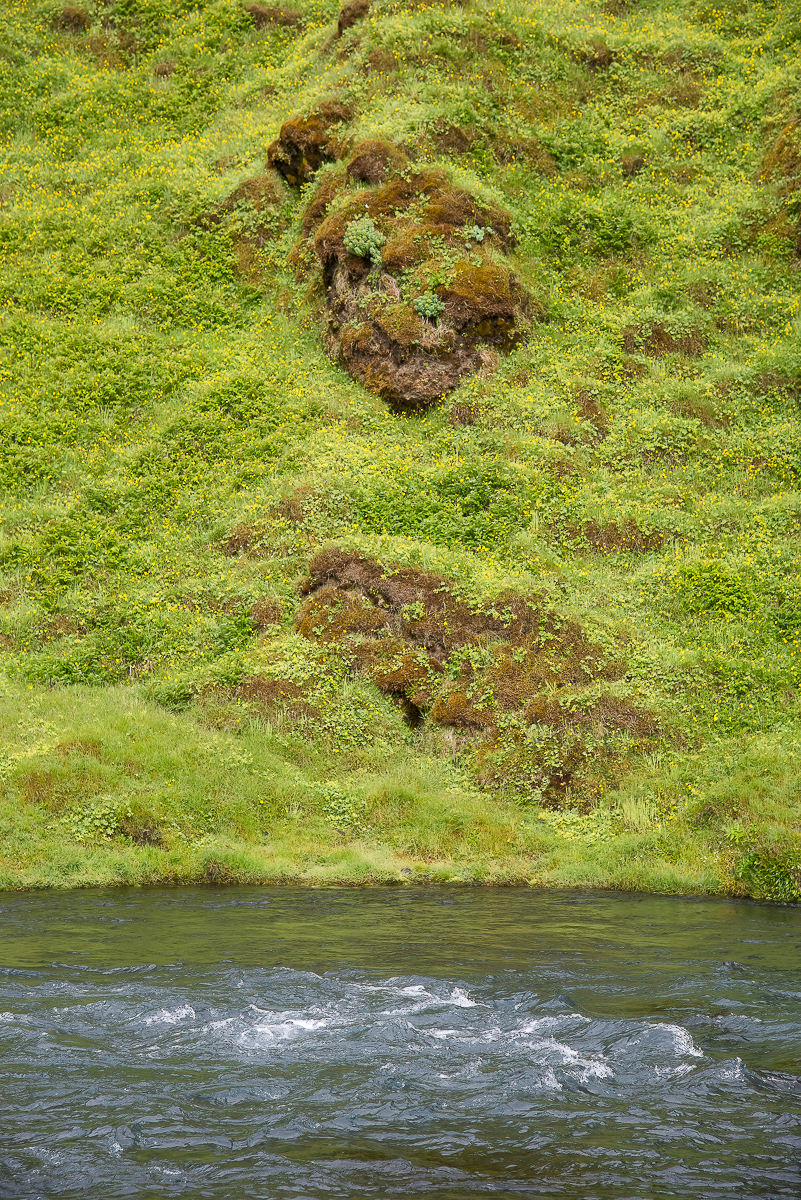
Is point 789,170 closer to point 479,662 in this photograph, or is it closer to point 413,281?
point 413,281

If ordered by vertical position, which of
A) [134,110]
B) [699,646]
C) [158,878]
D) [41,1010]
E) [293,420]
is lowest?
[158,878]

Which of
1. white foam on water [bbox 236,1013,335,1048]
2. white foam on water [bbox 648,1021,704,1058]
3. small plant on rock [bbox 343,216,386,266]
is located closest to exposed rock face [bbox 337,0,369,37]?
small plant on rock [bbox 343,216,386,266]

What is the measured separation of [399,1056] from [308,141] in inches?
1025

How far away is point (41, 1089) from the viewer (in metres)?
6.29

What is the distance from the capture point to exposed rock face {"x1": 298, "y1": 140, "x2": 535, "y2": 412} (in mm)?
22875

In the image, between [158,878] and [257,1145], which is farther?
[158,878]

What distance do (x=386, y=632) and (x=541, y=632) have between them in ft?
8.59

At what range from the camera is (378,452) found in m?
21.2

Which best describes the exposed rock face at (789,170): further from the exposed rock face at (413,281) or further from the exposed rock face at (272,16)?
the exposed rock face at (272,16)

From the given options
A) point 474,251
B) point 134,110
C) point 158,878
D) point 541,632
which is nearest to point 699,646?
point 541,632

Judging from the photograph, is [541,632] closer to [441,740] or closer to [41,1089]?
[441,740]

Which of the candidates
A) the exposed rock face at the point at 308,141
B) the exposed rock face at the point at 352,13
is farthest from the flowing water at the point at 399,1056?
the exposed rock face at the point at 352,13

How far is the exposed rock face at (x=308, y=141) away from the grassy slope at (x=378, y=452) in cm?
85

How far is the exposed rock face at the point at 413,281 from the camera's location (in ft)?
75.0
